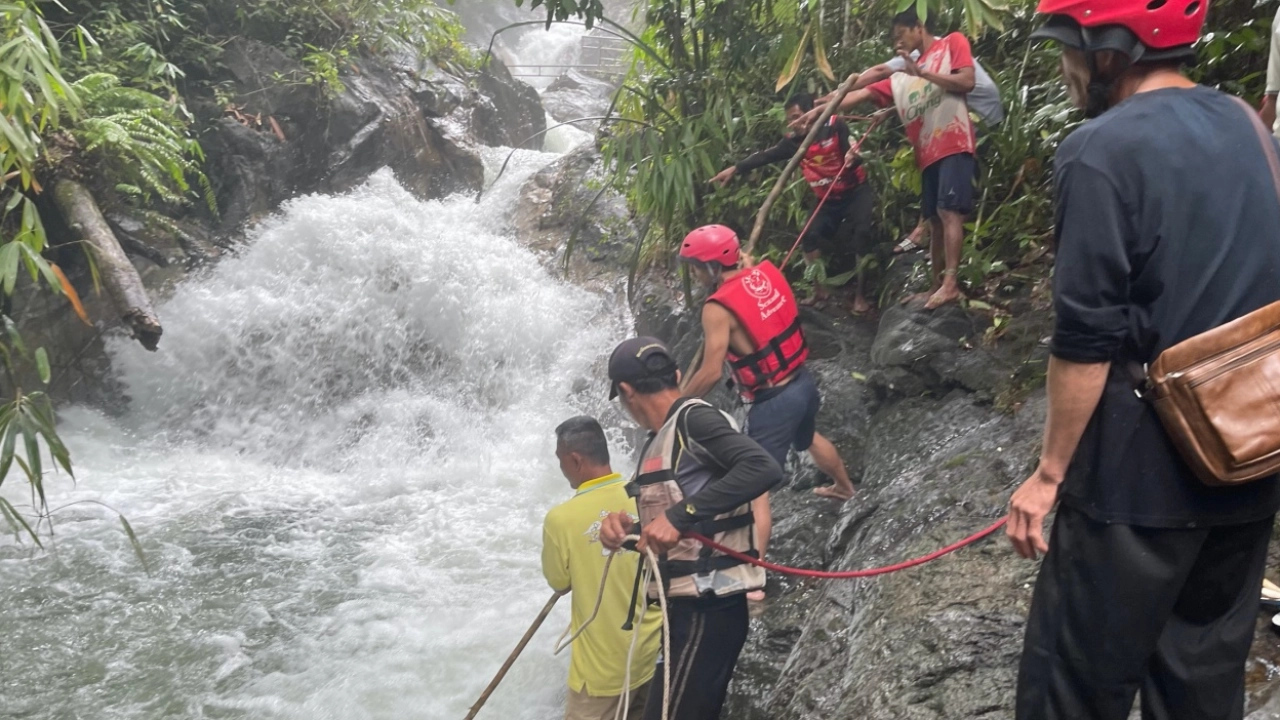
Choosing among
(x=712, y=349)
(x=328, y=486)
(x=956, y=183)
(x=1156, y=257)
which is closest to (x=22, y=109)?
(x=712, y=349)

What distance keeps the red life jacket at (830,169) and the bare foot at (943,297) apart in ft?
3.58

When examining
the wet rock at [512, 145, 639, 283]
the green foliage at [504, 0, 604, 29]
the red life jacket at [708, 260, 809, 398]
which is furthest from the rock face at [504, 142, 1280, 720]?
the wet rock at [512, 145, 639, 283]

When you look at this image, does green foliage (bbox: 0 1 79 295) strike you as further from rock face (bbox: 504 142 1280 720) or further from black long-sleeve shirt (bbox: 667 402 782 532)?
rock face (bbox: 504 142 1280 720)

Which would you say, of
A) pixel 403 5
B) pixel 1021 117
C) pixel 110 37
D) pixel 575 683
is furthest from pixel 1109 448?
pixel 403 5

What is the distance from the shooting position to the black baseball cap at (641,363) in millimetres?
3075

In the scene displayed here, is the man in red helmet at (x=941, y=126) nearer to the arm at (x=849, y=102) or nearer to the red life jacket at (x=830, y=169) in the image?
the arm at (x=849, y=102)

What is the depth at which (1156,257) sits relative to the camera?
1.69 meters

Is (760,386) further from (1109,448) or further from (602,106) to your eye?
(602,106)

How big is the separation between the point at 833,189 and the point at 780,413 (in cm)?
210

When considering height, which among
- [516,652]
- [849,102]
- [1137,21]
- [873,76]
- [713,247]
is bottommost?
[516,652]

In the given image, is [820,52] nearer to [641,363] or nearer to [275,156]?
[641,363]

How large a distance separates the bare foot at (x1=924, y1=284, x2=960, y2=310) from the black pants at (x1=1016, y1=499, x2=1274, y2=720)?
333 cm

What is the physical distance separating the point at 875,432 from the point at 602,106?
18.2 meters

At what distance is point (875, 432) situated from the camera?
5270 millimetres
